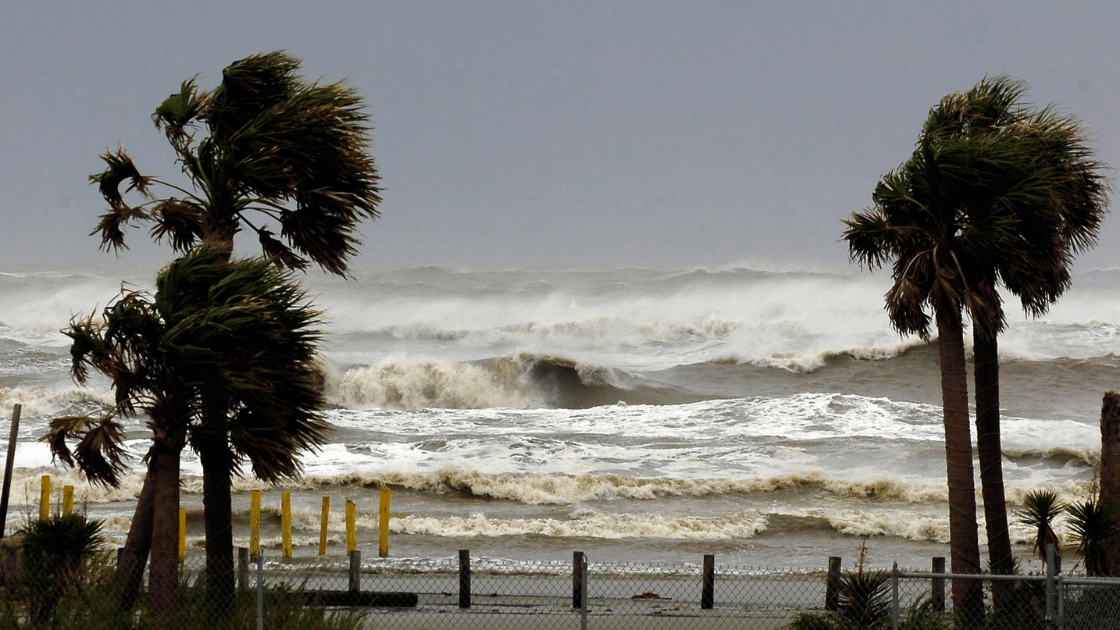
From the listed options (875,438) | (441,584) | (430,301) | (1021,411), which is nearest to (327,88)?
(441,584)

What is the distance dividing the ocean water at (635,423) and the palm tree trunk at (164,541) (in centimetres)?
221

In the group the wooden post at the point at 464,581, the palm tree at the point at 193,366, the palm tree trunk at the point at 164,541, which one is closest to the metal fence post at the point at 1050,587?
the palm tree at the point at 193,366

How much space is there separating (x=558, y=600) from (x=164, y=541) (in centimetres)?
695

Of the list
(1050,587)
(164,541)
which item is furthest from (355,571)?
(1050,587)

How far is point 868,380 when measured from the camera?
2464 inches

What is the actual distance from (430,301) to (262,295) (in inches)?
3260

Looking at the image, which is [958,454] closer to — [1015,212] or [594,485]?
[1015,212]

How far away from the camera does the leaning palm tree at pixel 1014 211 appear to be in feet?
39.6

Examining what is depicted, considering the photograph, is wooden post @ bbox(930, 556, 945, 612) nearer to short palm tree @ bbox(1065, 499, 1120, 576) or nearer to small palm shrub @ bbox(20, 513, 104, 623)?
short palm tree @ bbox(1065, 499, 1120, 576)

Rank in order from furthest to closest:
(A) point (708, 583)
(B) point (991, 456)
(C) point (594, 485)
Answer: (C) point (594, 485)
(A) point (708, 583)
(B) point (991, 456)

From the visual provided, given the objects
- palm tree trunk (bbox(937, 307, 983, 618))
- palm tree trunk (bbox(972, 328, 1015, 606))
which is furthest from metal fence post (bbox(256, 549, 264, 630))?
palm tree trunk (bbox(972, 328, 1015, 606))

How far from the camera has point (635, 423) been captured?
48.1 metres

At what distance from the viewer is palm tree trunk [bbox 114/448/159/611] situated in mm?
11195

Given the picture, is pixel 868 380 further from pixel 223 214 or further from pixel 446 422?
pixel 223 214
